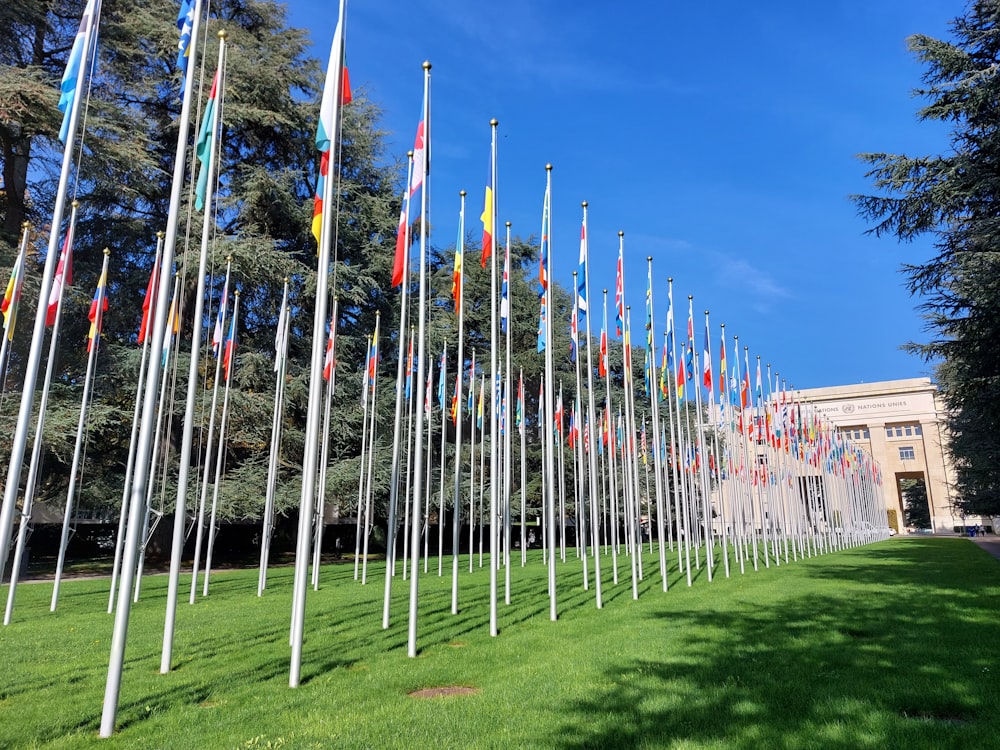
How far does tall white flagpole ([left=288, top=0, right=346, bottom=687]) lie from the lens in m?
6.91

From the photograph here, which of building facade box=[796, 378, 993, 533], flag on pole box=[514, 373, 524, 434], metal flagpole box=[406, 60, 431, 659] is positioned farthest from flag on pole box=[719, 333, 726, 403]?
building facade box=[796, 378, 993, 533]

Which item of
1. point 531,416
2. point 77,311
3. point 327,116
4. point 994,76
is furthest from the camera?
point 531,416

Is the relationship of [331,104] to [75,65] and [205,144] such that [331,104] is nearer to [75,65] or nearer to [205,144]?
[205,144]

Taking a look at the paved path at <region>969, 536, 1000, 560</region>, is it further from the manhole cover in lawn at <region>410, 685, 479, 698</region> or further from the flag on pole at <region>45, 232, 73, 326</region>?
the flag on pole at <region>45, 232, 73, 326</region>

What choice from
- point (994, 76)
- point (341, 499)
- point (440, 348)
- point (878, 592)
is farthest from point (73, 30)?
point (878, 592)

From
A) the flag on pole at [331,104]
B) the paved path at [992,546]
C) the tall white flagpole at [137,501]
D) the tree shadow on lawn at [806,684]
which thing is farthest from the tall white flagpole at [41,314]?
the paved path at [992,546]

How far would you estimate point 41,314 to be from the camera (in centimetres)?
695

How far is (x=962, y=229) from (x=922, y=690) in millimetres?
13233

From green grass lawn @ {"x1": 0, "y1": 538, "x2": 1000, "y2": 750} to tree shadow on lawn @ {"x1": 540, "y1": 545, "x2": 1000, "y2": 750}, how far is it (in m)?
0.03

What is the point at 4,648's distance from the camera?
9.41 meters

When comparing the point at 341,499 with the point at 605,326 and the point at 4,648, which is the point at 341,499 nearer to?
the point at 605,326

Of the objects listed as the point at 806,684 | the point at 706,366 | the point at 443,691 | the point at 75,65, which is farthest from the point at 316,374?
the point at 706,366

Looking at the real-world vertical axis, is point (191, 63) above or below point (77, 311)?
below

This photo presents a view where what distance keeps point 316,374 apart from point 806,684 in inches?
236
